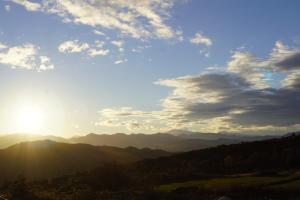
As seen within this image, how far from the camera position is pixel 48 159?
136 m

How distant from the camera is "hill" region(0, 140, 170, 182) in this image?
397ft

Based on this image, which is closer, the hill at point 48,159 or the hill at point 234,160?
the hill at point 234,160

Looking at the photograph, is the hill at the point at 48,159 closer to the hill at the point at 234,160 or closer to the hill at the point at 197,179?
the hill at the point at 234,160

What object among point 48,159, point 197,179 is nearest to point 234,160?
point 197,179

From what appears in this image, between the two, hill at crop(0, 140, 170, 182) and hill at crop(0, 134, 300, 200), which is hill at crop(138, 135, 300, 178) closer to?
hill at crop(0, 134, 300, 200)

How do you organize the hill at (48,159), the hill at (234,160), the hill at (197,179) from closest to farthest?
1. the hill at (197,179)
2. the hill at (234,160)
3. the hill at (48,159)

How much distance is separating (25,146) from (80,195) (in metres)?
130

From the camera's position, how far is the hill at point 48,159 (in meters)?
121

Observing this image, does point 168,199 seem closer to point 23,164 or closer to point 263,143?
point 263,143

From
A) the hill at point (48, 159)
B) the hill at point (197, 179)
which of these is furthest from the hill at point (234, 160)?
the hill at point (48, 159)

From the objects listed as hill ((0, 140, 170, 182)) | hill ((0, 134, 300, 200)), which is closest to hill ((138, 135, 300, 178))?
hill ((0, 134, 300, 200))

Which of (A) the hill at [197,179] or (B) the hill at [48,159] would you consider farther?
(B) the hill at [48,159]

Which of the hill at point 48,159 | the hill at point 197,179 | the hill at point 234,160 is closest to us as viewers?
the hill at point 197,179

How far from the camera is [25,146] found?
15700 cm
